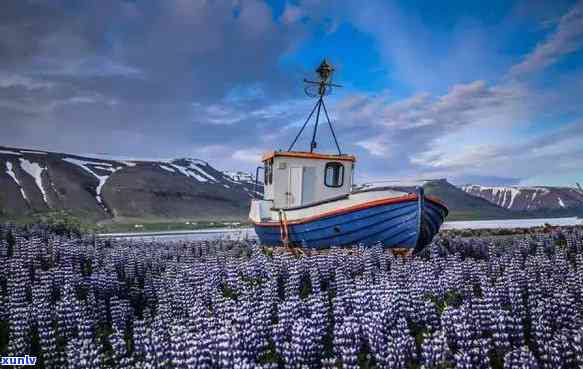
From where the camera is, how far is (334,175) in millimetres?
21031

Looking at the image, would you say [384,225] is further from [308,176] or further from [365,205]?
[308,176]

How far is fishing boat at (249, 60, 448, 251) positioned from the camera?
15.5 m

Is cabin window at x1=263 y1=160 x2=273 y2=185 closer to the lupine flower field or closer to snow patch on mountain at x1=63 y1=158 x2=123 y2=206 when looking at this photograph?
the lupine flower field

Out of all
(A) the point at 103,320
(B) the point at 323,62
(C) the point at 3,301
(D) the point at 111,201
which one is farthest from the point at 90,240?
(D) the point at 111,201

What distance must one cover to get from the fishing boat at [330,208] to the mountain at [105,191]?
8140 centimetres

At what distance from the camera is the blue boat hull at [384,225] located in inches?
602

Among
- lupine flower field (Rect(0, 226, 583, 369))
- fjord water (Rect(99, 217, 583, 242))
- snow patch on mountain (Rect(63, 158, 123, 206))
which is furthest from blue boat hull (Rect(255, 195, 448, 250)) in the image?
snow patch on mountain (Rect(63, 158, 123, 206))

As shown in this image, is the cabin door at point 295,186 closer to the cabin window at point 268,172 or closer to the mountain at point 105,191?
the cabin window at point 268,172

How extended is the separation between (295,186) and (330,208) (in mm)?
4113

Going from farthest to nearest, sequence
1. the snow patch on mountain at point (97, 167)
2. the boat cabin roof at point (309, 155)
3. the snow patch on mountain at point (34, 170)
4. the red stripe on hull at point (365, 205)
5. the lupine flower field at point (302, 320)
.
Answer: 1. the snow patch on mountain at point (97, 167)
2. the snow patch on mountain at point (34, 170)
3. the boat cabin roof at point (309, 155)
4. the red stripe on hull at point (365, 205)
5. the lupine flower field at point (302, 320)

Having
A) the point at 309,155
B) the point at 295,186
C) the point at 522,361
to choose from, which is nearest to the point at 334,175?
the point at 309,155

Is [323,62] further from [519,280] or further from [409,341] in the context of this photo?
[409,341]

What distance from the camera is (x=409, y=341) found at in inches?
238

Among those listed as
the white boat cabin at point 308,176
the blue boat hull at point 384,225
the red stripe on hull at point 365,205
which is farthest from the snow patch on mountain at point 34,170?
the blue boat hull at point 384,225
